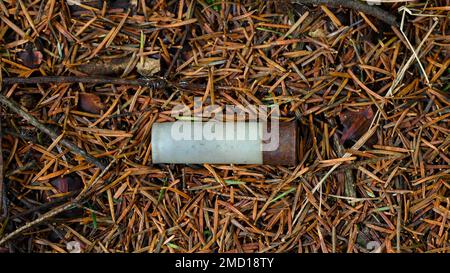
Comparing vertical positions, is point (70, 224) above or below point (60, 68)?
below

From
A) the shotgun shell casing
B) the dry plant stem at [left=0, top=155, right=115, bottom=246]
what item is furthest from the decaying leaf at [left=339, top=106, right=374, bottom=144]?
the dry plant stem at [left=0, top=155, right=115, bottom=246]

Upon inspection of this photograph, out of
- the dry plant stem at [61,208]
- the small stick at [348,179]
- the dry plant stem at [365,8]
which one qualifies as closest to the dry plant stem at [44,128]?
the dry plant stem at [61,208]

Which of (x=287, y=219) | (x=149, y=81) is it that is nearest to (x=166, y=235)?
(x=287, y=219)

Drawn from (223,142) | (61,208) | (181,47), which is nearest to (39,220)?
(61,208)

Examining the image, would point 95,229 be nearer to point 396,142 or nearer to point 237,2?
point 237,2

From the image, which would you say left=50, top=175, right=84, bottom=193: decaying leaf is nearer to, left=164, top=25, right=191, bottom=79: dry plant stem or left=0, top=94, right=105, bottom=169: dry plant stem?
left=0, top=94, right=105, bottom=169: dry plant stem

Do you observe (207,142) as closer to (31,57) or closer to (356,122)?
(356,122)
